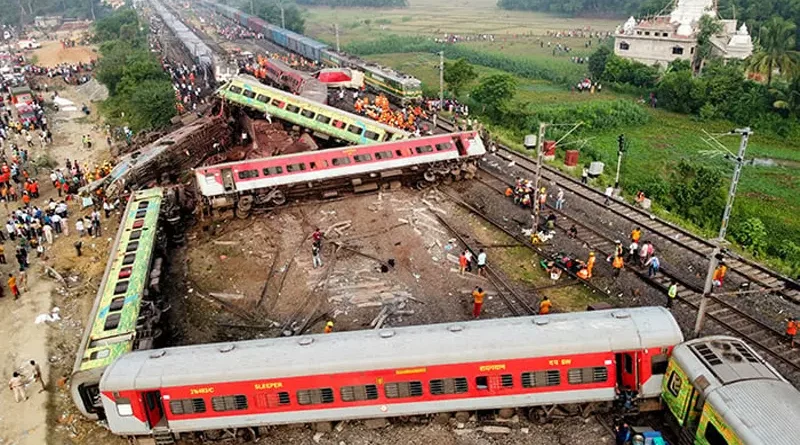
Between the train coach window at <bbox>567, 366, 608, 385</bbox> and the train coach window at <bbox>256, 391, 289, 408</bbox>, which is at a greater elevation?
the train coach window at <bbox>567, 366, 608, 385</bbox>

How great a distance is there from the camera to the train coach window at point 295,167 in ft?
113

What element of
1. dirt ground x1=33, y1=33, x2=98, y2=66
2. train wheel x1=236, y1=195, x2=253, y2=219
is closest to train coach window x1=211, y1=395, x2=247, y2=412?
train wheel x1=236, y1=195, x2=253, y2=219

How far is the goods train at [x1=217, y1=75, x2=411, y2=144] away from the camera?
3981 centimetres

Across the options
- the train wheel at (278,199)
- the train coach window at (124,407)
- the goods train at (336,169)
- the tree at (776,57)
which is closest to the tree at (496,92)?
the goods train at (336,169)

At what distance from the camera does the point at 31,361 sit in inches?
864

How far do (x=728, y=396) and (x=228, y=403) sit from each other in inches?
503

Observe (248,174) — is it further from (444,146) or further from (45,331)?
(45,331)

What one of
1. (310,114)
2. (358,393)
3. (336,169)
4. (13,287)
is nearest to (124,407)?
(358,393)

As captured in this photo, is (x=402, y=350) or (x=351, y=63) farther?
(x=351, y=63)

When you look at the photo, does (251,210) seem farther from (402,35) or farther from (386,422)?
(402,35)

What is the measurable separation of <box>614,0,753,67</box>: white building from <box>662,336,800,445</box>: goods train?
64.3 meters

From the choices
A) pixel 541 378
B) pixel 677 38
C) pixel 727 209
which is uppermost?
pixel 727 209

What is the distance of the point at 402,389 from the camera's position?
17.1m

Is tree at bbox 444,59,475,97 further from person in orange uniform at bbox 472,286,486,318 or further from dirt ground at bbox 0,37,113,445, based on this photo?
person in orange uniform at bbox 472,286,486,318
